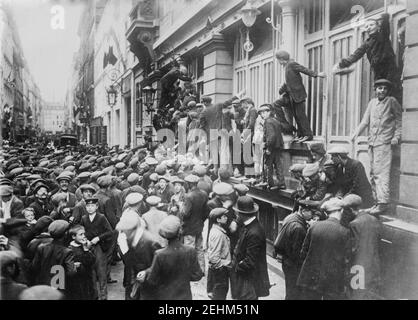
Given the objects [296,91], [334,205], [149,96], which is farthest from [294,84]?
[149,96]

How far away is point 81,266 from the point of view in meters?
5.77

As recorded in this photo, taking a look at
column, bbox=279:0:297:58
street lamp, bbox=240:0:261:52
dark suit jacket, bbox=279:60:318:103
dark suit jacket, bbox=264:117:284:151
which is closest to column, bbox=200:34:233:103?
street lamp, bbox=240:0:261:52

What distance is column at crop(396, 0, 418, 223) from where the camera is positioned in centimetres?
610

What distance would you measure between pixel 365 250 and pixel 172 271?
249 cm

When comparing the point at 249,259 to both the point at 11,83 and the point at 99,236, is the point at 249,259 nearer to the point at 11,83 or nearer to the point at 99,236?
the point at 99,236

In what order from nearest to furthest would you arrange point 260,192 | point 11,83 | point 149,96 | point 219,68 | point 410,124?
point 410,124 → point 260,192 → point 219,68 → point 149,96 → point 11,83

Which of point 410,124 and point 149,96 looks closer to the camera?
point 410,124

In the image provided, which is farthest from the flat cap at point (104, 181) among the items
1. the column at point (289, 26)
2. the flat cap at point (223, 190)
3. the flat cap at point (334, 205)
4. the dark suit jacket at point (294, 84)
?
the column at point (289, 26)

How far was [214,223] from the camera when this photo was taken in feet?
20.4

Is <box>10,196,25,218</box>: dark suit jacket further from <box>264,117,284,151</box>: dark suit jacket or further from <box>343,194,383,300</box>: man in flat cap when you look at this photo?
<box>343,194,383,300</box>: man in flat cap

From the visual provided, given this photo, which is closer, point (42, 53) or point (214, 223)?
point (214, 223)

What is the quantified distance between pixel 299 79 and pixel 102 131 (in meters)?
27.6
